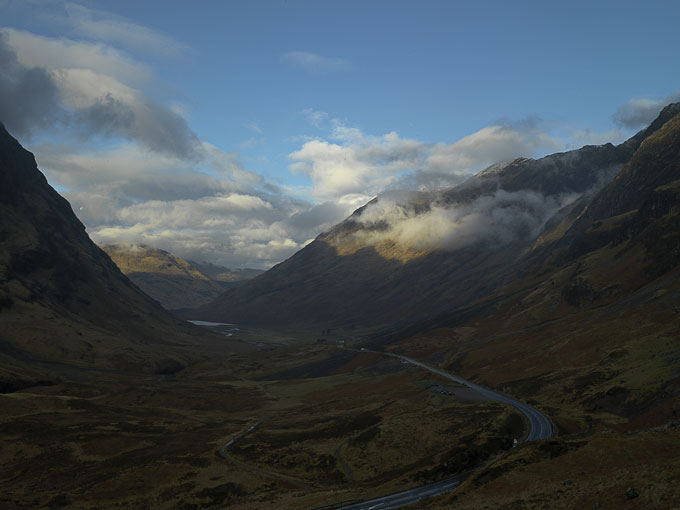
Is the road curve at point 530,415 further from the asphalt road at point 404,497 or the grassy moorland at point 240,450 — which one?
the asphalt road at point 404,497

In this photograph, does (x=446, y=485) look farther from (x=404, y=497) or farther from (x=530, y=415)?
(x=530, y=415)

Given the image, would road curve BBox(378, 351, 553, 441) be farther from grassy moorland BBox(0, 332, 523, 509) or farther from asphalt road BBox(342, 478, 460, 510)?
asphalt road BBox(342, 478, 460, 510)

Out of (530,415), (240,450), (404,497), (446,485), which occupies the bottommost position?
(530,415)

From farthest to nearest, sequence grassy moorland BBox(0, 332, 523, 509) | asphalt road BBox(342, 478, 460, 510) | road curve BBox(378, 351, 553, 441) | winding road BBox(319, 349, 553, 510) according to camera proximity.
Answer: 1. road curve BBox(378, 351, 553, 441)
2. grassy moorland BBox(0, 332, 523, 509)
3. winding road BBox(319, 349, 553, 510)
4. asphalt road BBox(342, 478, 460, 510)

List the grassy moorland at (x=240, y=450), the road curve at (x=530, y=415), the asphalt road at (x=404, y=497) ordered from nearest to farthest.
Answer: the asphalt road at (x=404, y=497)
the grassy moorland at (x=240, y=450)
the road curve at (x=530, y=415)

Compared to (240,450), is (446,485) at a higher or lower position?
higher

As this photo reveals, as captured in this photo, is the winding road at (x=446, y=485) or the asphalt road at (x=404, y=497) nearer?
the asphalt road at (x=404, y=497)

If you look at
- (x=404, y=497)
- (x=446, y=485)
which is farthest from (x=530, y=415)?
(x=404, y=497)

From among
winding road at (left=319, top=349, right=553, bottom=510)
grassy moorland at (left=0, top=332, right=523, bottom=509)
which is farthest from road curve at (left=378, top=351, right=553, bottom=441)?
grassy moorland at (left=0, top=332, right=523, bottom=509)

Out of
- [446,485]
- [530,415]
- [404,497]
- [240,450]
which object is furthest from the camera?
[240,450]

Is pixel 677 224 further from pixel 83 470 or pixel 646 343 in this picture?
pixel 83 470

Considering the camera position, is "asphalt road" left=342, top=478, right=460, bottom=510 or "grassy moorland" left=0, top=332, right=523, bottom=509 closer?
"asphalt road" left=342, top=478, right=460, bottom=510

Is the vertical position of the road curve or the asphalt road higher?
the asphalt road

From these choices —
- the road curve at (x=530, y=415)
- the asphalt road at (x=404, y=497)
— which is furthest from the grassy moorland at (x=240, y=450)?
the road curve at (x=530, y=415)
